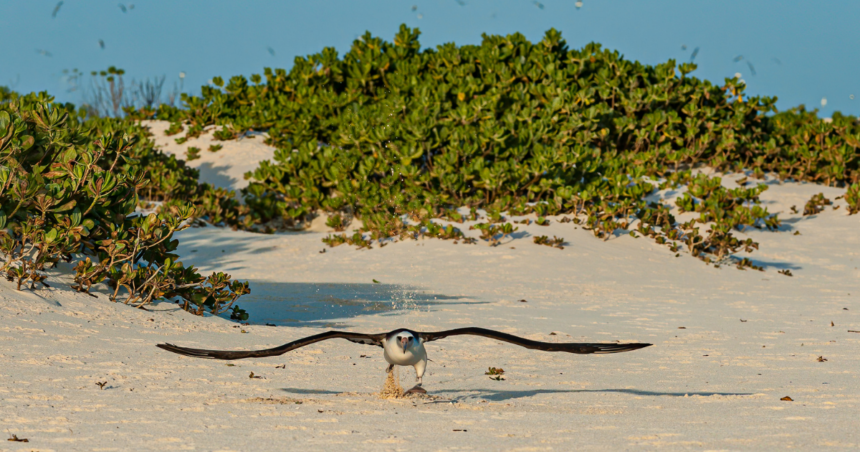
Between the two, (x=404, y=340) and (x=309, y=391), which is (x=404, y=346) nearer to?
(x=404, y=340)

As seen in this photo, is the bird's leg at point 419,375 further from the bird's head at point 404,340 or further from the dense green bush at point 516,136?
the dense green bush at point 516,136

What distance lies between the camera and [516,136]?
1708cm

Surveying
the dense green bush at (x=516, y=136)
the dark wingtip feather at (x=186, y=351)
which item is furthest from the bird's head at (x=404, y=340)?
the dense green bush at (x=516, y=136)

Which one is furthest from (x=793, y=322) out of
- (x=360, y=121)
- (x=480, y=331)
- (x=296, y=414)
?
(x=360, y=121)

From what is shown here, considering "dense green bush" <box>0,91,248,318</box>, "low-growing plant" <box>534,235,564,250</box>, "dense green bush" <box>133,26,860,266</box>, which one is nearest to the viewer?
"dense green bush" <box>0,91,248,318</box>

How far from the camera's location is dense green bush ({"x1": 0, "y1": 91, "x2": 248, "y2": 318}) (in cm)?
742

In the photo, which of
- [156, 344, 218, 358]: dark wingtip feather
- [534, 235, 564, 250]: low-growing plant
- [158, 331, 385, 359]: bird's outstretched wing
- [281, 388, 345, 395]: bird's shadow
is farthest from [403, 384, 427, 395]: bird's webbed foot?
[534, 235, 564, 250]: low-growing plant

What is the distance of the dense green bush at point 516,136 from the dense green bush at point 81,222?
23.3 ft

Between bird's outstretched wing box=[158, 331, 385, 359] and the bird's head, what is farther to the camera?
bird's outstretched wing box=[158, 331, 385, 359]

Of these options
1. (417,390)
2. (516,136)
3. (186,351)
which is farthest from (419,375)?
(516,136)

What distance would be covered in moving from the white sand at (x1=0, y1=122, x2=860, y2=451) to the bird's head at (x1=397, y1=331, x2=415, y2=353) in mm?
397

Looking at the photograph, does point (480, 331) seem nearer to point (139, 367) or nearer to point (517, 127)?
point (139, 367)

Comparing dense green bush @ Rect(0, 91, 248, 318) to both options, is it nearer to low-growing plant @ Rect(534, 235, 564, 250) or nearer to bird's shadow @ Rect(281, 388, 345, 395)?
bird's shadow @ Rect(281, 388, 345, 395)

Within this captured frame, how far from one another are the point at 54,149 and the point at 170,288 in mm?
2086
